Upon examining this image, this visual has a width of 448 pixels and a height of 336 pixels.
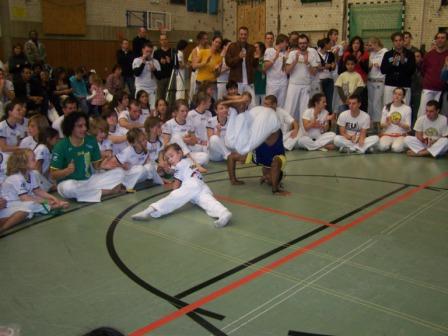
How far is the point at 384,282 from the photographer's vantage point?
363 cm

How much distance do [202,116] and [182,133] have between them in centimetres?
66

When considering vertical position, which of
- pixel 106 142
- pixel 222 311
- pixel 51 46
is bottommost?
pixel 222 311

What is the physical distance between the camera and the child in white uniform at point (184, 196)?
5000mm

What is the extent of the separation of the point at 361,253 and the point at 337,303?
3.21ft

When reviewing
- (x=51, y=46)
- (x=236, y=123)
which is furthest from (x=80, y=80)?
(x=236, y=123)

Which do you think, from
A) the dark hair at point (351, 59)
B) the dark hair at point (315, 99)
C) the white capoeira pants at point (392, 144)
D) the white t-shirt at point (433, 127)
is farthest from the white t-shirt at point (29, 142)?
the dark hair at point (351, 59)

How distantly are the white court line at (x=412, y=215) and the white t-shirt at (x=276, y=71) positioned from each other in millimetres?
4784

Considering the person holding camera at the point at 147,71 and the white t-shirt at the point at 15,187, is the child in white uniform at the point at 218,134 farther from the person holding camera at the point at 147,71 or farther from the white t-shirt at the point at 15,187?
the white t-shirt at the point at 15,187

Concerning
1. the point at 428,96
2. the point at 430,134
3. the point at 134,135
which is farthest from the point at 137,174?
the point at 428,96

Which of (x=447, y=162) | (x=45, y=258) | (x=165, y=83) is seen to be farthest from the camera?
(x=165, y=83)

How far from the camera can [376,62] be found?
32.8 feet

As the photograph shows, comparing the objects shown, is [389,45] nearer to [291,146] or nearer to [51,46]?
[291,146]

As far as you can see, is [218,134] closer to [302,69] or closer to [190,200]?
[302,69]

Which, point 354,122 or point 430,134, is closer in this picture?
point 430,134
